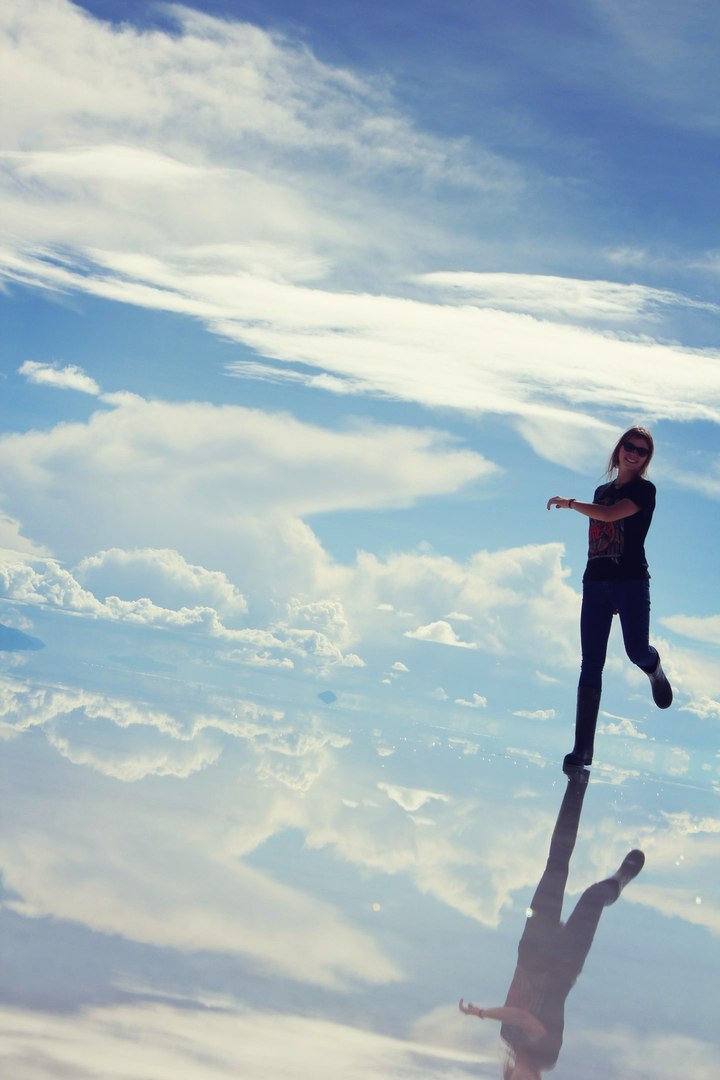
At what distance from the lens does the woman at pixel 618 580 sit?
719 centimetres

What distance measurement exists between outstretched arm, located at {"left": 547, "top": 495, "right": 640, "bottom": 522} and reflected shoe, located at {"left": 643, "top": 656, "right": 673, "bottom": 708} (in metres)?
1.42

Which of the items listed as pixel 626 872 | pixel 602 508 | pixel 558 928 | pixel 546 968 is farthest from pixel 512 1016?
pixel 602 508

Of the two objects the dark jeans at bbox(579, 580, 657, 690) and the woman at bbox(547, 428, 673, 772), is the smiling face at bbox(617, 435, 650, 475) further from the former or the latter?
the dark jeans at bbox(579, 580, 657, 690)

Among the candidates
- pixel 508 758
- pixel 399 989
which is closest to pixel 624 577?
pixel 508 758

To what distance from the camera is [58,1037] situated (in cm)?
166

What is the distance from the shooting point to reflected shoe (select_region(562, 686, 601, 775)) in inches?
289

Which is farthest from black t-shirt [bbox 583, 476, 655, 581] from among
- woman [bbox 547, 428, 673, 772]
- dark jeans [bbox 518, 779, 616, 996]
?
dark jeans [bbox 518, 779, 616, 996]

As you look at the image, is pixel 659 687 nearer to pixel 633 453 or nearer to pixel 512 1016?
pixel 633 453

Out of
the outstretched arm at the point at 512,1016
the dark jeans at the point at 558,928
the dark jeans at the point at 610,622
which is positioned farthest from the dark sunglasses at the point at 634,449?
the outstretched arm at the point at 512,1016

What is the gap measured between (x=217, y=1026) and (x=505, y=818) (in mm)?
3659

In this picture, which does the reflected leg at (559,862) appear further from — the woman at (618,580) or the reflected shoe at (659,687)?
the reflected shoe at (659,687)

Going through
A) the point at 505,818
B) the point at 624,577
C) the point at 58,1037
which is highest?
the point at 624,577

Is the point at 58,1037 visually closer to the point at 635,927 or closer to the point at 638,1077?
the point at 638,1077

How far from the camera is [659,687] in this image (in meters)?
7.58
